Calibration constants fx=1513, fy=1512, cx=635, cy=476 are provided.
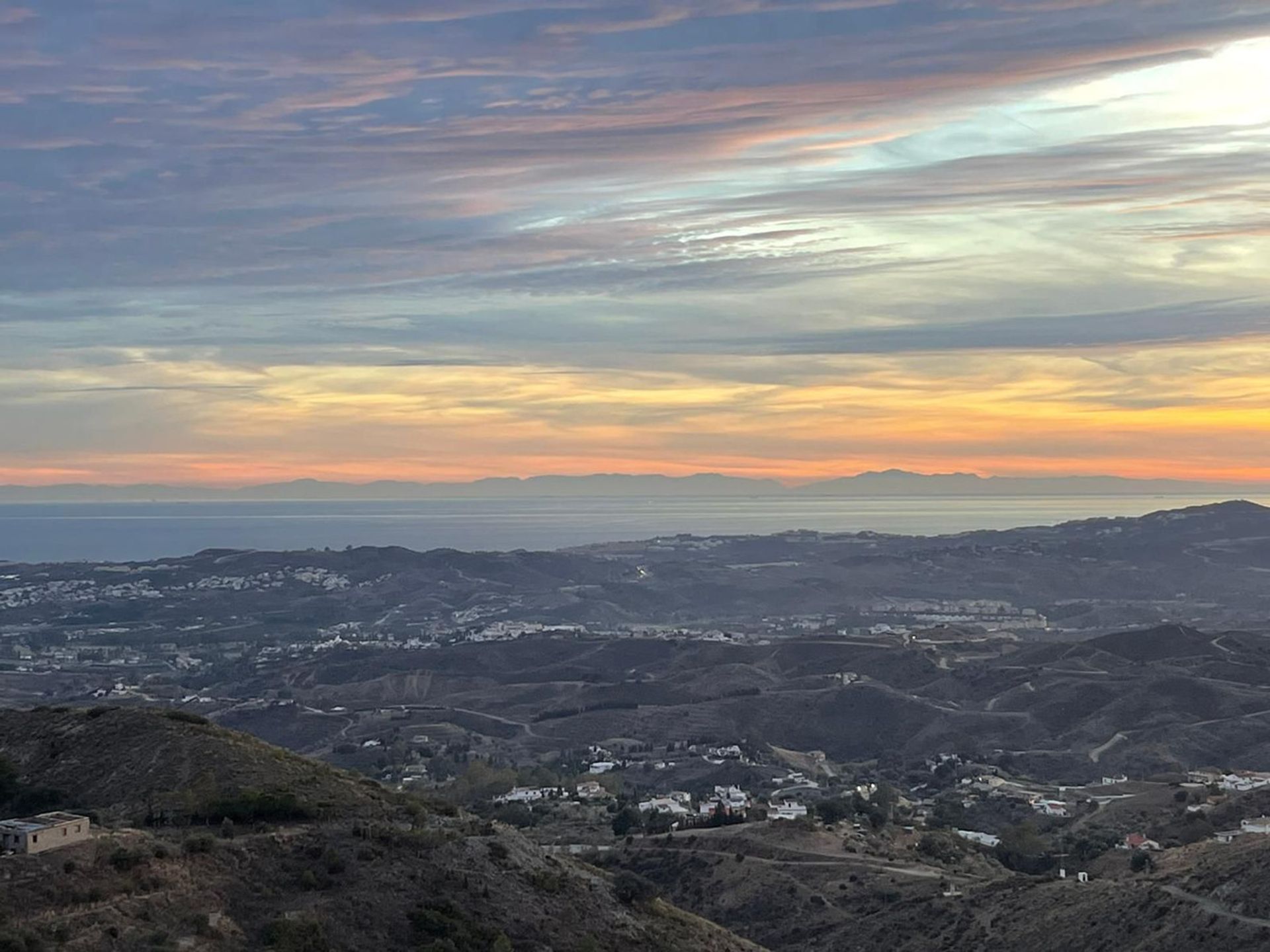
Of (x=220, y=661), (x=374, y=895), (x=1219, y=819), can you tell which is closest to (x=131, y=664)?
(x=220, y=661)

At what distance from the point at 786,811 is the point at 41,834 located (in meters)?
46.0

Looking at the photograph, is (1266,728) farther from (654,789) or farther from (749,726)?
(654,789)

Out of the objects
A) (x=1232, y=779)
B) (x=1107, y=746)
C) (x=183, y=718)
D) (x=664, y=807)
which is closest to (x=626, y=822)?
(x=664, y=807)

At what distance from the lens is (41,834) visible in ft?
92.3

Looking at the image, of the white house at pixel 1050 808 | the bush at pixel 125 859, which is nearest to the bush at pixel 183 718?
the bush at pixel 125 859

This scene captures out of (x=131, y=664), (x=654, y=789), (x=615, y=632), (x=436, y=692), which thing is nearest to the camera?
(x=654, y=789)

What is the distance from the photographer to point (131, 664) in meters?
151

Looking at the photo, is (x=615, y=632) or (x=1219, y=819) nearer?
(x=1219, y=819)

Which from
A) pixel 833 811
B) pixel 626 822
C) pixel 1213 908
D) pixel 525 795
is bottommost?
pixel 525 795

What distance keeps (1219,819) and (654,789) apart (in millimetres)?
35136

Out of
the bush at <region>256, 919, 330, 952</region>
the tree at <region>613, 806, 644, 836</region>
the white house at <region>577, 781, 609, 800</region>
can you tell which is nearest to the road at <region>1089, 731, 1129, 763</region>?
the white house at <region>577, 781, 609, 800</region>

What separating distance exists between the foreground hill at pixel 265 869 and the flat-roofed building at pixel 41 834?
1.28ft

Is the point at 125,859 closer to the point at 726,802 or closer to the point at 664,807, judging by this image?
the point at 664,807

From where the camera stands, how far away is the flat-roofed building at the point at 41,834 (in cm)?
2797
